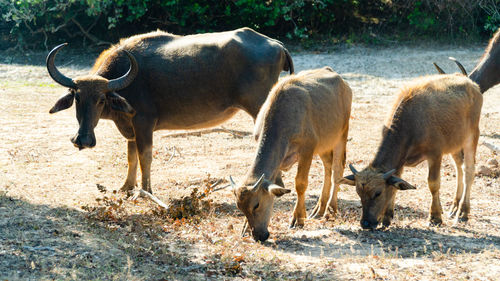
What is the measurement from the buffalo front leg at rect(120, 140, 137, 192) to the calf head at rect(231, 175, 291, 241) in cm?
294

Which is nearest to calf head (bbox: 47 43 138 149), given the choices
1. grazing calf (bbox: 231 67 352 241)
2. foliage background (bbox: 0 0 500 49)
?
grazing calf (bbox: 231 67 352 241)

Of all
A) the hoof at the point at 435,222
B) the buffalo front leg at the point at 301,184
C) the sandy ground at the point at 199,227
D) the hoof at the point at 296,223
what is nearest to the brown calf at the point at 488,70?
the sandy ground at the point at 199,227

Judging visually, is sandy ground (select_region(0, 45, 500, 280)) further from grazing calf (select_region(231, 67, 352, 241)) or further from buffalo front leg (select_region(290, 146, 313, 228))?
grazing calf (select_region(231, 67, 352, 241))

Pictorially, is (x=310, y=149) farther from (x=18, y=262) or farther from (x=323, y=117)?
(x=18, y=262)

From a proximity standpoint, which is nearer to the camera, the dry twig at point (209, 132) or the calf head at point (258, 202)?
the calf head at point (258, 202)

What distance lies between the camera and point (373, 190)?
7805mm

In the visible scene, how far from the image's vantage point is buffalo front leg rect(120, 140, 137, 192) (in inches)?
394

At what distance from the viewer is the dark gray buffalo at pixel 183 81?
381 inches

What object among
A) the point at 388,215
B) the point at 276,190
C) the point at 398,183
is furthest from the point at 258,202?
the point at 388,215

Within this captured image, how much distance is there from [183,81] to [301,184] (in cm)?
277

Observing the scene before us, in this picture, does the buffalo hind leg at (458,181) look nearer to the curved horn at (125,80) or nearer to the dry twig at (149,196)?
the dry twig at (149,196)

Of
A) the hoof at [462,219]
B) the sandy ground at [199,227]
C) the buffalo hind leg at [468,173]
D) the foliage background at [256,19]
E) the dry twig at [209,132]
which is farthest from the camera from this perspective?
the foliage background at [256,19]

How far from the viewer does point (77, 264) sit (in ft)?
21.4

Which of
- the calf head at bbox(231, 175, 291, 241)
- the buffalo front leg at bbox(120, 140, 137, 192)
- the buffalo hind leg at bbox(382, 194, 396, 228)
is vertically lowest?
the buffalo front leg at bbox(120, 140, 137, 192)
